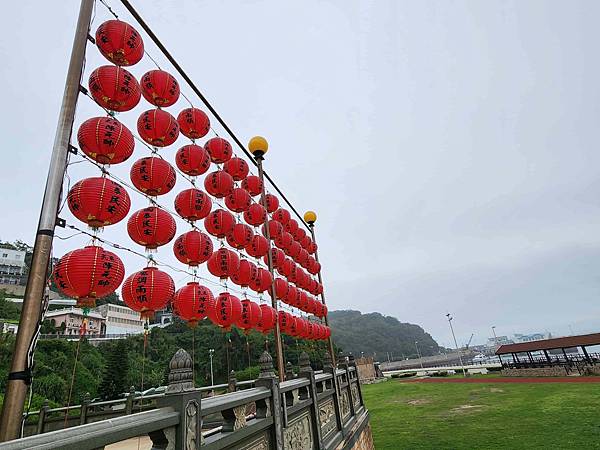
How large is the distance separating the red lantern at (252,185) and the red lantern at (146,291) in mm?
Answer: 4504

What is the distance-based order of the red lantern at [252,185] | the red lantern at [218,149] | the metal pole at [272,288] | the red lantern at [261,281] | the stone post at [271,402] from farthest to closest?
the red lantern at [252,185] → the metal pole at [272,288] → the red lantern at [261,281] → the red lantern at [218,149] → the stone post at [271,402]

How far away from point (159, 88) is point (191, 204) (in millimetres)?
1780

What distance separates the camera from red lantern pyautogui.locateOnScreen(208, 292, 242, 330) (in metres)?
5.55

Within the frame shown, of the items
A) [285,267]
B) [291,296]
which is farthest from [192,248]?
[285,267]

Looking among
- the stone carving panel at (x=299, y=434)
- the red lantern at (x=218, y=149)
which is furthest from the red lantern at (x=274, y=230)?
the stone carving panel at (x=299, y=434)

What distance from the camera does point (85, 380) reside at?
80.6 ft

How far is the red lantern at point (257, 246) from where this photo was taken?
23.5 ft

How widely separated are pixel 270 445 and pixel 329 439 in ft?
8.52

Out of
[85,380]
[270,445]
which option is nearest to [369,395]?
[85,380]

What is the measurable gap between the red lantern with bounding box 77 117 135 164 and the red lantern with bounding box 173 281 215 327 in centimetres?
215

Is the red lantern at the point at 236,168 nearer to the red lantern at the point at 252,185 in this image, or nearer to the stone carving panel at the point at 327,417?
the red lantern at the point at 252,185

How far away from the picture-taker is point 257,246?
24.1 feet

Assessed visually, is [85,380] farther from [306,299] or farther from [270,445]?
[270,445]

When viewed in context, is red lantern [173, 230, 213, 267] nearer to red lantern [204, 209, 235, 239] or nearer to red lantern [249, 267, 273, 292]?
red lantern [204, 209, 235, 239]
